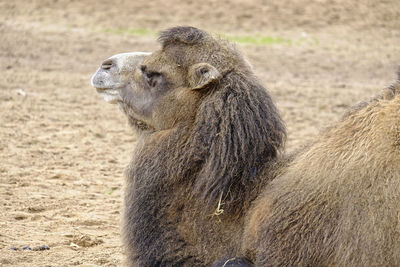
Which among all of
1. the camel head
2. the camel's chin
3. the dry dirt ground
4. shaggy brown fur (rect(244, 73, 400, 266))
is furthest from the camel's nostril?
shaggy brown fur (rect(244, 73, 400, 266))

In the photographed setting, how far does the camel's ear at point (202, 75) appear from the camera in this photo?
17.5ft

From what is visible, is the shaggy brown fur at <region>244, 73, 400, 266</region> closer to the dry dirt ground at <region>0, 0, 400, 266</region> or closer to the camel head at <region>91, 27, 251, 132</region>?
the camel head at <region>91, 27, 251, 132</region>

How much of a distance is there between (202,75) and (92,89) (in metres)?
7.88

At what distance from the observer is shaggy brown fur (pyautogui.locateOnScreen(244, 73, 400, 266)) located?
14.2ft

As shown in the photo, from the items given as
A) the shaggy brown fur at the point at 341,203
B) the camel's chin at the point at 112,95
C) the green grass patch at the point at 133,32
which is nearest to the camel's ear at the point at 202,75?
the camel's chin at the point at 112,95

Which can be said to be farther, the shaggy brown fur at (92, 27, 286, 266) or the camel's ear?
the camel's ear

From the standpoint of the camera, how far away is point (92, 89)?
13.0 m

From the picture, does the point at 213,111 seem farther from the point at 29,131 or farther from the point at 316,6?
the point at 316,6

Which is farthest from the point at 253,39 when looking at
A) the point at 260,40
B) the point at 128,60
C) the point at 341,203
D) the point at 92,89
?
the point at 341,203

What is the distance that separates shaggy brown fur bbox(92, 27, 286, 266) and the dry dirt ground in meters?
0.95

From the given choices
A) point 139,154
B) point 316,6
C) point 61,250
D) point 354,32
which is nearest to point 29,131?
point 61,250

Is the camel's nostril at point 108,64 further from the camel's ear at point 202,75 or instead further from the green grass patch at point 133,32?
the green grass patch at point 133,32

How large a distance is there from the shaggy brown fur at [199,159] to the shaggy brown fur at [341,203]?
261 millimetres

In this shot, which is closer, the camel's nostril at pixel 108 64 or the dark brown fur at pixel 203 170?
the dark brown fur at pixel 203 170
